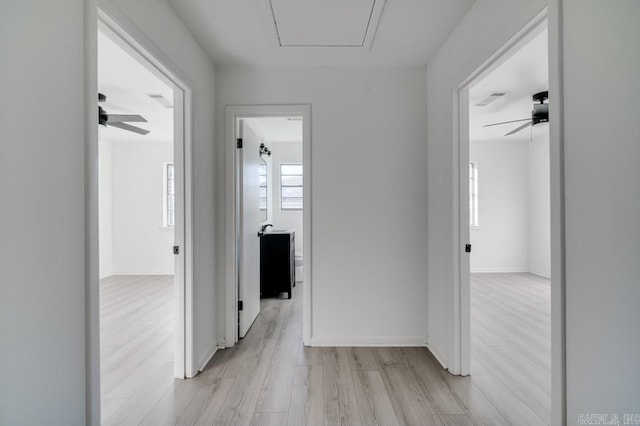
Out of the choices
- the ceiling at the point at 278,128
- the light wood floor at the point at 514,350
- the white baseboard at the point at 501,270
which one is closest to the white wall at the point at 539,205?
the white baseboard at the point at 501,270

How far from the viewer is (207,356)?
2.52 metres

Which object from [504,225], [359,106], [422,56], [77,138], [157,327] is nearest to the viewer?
[77,138]

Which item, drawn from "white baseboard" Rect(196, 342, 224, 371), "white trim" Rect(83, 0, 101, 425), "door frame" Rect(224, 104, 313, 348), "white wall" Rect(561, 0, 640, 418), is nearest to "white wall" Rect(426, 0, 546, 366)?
"white wall" Rect(561, 0, 640, 418)

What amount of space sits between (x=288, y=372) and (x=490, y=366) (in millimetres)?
1536

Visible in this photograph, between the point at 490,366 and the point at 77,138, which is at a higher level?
the point at 77,138

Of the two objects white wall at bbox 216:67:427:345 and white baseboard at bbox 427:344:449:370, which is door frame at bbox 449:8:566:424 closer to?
white baseboard at bbox 427:344:449:370

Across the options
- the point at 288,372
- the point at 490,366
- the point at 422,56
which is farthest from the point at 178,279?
the point at 422,56

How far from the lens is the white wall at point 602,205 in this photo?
1.02 meters

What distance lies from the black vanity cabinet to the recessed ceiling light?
2038 millimetres

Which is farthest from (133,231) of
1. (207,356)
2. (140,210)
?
(207,356)

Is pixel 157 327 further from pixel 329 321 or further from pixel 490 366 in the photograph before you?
pixel 490 366

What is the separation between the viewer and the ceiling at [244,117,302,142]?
14.2ft

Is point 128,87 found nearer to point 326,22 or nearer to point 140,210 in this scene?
point 326,22

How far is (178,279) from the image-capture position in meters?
2.24
